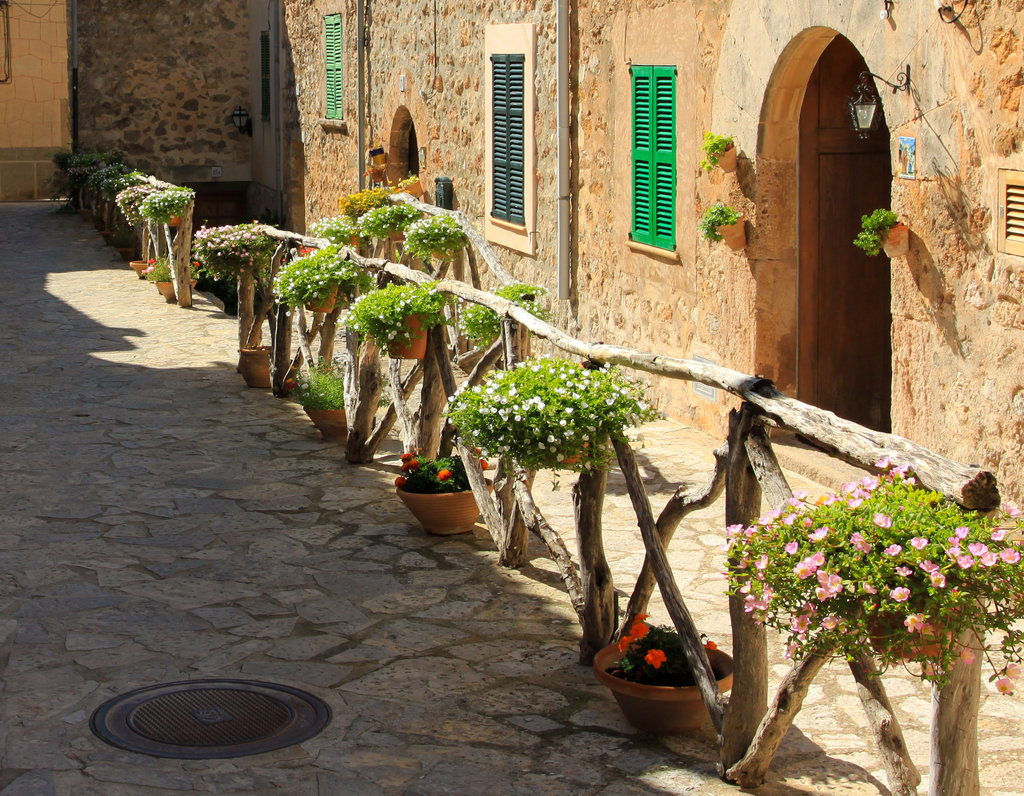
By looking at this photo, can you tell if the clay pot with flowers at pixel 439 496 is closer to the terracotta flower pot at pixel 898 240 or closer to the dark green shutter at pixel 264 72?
the terracotta flower pot at pixel 898 240

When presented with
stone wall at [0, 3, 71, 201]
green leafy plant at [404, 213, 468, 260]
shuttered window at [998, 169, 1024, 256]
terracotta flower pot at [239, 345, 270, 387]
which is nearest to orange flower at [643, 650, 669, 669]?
shuttered window at [998, 169, 1024, 256]

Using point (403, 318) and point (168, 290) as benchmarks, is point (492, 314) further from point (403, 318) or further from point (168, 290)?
point (168, 290)

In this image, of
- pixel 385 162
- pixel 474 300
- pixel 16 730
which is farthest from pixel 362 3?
pixel 16 730

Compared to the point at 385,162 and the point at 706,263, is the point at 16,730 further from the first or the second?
the point at 385,162

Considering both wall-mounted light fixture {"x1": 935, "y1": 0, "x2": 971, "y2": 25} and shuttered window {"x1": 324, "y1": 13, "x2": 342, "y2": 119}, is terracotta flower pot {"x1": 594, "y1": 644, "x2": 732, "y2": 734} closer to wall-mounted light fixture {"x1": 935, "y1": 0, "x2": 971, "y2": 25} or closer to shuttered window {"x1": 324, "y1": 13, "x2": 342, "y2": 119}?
wall-mounted light fixture {"x1": 935, "y1": 0, "x2": 971, "y2": 25}

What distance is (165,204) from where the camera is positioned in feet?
45.1

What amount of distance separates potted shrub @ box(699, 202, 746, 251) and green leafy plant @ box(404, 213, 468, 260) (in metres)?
2.69

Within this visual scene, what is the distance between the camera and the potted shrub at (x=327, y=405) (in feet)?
27.6

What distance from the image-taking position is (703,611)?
541cm

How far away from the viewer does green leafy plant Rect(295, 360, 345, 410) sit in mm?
8445

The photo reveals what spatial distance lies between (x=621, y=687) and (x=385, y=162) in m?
11.2

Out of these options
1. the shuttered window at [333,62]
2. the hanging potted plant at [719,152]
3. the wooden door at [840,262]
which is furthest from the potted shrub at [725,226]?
the shuttered window at [333,62]

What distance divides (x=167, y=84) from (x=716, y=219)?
682 inches

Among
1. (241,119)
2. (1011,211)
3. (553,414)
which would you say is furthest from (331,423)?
(241,119)
